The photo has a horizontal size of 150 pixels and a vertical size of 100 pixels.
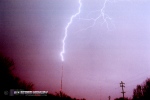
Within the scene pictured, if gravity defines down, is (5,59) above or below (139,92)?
above

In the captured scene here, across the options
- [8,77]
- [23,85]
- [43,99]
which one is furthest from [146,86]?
[43,99]

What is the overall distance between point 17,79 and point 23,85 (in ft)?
5.55

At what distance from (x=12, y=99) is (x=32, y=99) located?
1548 millimetres

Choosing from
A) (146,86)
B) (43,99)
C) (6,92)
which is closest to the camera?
(6,92)

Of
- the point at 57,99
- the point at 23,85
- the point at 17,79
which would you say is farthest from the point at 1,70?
the point at 57,99

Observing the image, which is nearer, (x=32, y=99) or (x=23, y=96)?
(x=23, y=96)

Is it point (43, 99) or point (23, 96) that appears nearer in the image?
point (23, 96)

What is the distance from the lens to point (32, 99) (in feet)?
41.8

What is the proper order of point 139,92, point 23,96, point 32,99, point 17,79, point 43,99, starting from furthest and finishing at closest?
1. point 139,92
2. point 17,79
3. point 43,99
4. point 32,99
5. point 23,96

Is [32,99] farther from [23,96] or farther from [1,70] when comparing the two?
[1,70]

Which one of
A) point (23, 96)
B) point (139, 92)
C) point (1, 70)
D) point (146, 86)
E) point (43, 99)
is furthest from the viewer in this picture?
point (139, 92)

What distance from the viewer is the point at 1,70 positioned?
851 inches

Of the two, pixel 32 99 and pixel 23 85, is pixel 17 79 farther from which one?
pixel 32 99

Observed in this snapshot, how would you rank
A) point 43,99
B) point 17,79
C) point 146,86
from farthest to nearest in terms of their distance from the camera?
point 146,86 → point 17,79 → point 43,99
